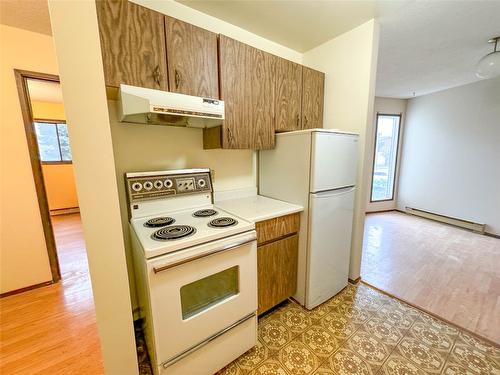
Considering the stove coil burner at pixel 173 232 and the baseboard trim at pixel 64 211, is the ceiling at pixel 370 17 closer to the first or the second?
the stove coil burner at pixel 173 232

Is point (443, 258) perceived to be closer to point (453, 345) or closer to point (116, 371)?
point (453, 345)

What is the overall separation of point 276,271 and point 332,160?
99 cm

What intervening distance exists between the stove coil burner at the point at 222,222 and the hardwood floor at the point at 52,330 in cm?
118

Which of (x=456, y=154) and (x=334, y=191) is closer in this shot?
(x=334, y=191)

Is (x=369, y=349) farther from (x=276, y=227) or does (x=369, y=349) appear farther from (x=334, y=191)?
(x=334, y=191)

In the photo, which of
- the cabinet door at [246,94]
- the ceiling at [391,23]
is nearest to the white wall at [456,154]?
the ceiling at [391,23]

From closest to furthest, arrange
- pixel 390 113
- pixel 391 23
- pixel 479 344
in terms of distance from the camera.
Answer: pixel 479 344, pixel 391 23, pixel 390 113

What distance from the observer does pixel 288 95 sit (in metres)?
1.92

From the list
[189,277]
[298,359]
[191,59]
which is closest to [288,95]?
[191,59]

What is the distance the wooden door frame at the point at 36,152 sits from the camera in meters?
1.97

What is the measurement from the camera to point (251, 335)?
1.44 metres

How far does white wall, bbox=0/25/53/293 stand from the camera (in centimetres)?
191

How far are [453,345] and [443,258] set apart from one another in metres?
1.58

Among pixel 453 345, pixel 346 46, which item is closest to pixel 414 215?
pixel 453 345
